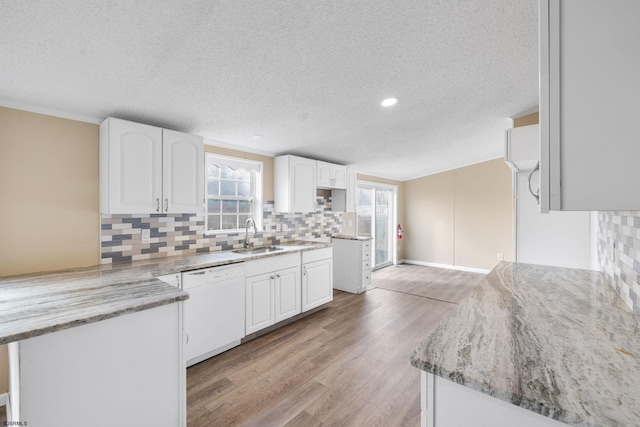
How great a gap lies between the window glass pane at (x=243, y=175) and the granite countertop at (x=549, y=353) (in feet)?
9.32

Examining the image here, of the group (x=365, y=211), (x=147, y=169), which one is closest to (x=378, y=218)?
(x=365, y=211)

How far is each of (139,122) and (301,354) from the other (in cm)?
252

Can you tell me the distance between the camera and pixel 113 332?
1376mm

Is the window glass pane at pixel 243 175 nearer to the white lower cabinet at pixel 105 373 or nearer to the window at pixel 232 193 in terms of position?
the window at pixel 232 193

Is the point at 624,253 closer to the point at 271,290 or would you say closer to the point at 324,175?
the point at 271,290

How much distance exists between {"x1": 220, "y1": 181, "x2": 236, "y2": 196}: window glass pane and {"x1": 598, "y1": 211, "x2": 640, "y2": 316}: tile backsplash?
3.28 m

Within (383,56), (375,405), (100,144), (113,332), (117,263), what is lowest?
(375,405)

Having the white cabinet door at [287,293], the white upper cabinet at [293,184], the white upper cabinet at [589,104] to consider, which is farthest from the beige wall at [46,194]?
the white upper cabinet at [589,104]

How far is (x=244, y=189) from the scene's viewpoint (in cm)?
353

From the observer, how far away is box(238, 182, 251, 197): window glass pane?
137 inches

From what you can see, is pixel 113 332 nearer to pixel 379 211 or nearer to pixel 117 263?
pixel 117 263

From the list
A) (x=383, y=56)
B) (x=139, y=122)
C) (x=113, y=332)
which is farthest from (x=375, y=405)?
(x=139, y=122)

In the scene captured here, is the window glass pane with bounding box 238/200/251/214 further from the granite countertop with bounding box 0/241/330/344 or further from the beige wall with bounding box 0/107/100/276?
the beige wall with bounding box 0/107/100/276

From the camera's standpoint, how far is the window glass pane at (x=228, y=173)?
3303mm
